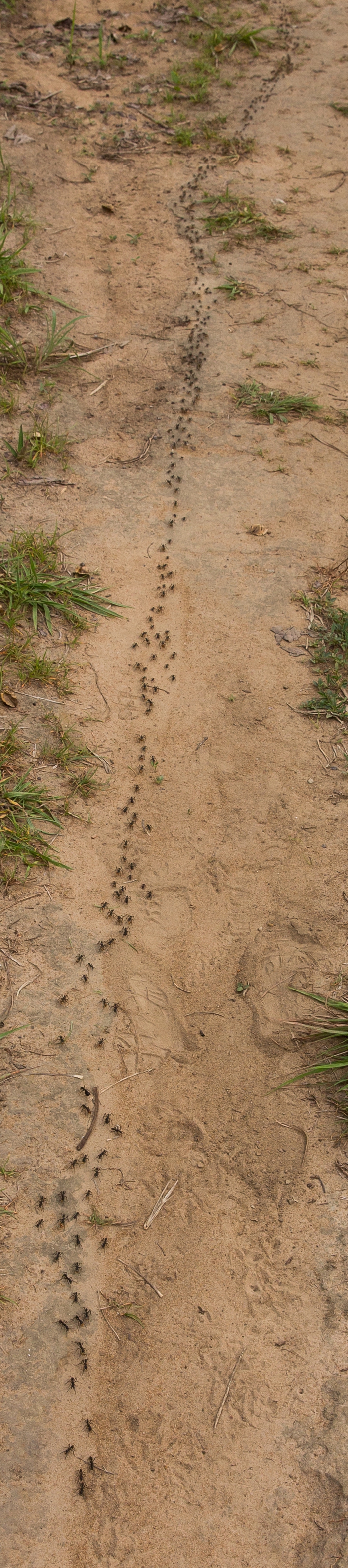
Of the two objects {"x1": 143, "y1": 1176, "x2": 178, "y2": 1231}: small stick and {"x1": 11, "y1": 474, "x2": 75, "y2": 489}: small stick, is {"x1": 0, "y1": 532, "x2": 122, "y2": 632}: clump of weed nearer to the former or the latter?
{"x1": 11, "y1": 474, "x2": 75, "y2": 489}: small stick

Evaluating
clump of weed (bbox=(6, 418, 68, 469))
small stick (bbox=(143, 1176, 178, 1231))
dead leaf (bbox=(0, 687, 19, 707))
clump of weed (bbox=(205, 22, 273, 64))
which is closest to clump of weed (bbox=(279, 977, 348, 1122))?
small stick (bbox=(143, 1176, 178, 1231))

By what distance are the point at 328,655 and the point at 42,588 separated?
1.36 meters

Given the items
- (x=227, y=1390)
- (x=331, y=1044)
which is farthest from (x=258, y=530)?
(x=227, y=1390)

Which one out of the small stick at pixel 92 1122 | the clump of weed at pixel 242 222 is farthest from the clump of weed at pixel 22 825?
the clump of weed at pixel 242 222

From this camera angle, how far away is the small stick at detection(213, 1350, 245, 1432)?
2.55 metres

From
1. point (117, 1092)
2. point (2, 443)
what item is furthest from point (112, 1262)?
point (2, 443)

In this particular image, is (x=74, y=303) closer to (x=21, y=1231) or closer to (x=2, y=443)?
(x=2, y=443)

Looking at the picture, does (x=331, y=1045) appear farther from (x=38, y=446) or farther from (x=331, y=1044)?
(x=38, y=446)

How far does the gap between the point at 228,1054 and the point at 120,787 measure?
3.94 feet

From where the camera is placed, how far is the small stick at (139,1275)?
2.75 meters

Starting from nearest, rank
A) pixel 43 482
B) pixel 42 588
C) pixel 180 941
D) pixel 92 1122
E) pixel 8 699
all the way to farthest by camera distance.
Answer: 1. pixel 92 1122
2. pixel 180 941
3. pixel 8 699
4. pixel 42 588
5. pixel 43 482

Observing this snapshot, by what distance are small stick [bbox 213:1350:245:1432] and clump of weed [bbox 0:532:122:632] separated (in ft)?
9.49

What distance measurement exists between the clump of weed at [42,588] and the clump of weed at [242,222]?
346cm

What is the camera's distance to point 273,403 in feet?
17.9
